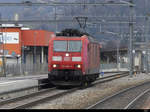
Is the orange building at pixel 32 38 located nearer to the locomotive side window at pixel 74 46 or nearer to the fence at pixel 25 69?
the fence at pixel 25 69

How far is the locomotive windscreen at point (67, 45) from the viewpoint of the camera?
23.6m

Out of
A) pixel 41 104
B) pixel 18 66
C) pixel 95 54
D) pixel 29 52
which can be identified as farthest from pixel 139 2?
pixel 41 104

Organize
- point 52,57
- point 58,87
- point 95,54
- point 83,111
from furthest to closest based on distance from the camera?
1. point 95,54
2. point 58,87
3. point 52,57
4. point 83,111

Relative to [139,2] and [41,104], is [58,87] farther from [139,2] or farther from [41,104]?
[139,2]

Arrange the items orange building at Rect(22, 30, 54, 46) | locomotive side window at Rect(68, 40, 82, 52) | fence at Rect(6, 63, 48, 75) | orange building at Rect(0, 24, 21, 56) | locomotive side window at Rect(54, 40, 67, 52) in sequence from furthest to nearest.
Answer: orange building at Rect(22, 30, 54, 46) < orange building at Rect(0, 24, 21, 56) < fence at Rect(6, 63, 48, 75) < locomotive side window at Rect(54, 40, 67, 52) < locomotive side window at Rect(68, 40, 82, 52)

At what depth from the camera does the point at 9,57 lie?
66.1 metres

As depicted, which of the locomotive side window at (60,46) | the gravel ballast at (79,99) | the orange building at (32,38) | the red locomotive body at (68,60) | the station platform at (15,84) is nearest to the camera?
the gravel ballast at (79,99)

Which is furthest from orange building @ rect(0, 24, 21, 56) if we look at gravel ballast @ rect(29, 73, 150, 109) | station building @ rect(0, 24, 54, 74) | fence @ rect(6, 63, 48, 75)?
gravel ballast @ rect(29, 73, 150, 109)

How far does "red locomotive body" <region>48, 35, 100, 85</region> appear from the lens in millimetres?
23156

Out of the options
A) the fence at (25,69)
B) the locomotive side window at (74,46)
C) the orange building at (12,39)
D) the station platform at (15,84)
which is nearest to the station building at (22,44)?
the orange building at (12,39)

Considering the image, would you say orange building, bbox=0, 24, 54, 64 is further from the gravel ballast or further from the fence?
the gravel ballast

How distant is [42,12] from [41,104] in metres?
127

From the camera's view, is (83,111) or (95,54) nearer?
(83,111)

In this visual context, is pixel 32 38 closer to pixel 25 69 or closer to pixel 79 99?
pixel 25 69
